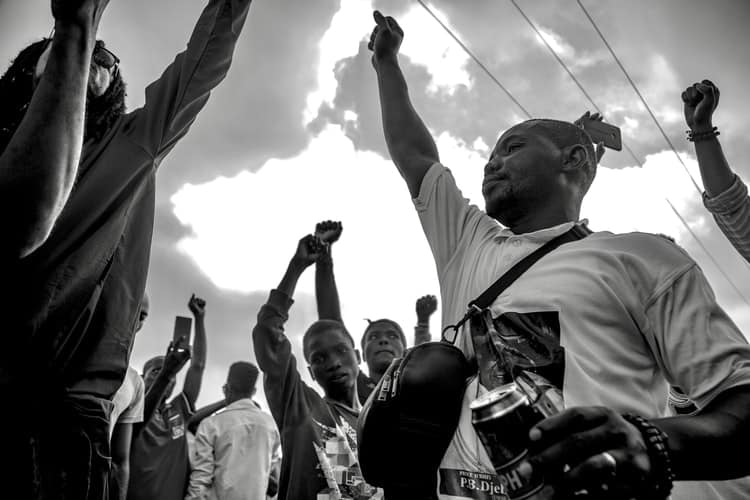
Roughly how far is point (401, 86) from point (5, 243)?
6.16 ft

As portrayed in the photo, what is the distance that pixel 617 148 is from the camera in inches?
117

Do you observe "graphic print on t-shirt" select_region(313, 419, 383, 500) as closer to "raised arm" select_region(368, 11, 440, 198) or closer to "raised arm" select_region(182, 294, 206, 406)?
"raised arm" select_region(368, 11, 440, 198)

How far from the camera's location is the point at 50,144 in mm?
1233

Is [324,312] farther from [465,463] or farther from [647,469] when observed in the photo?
[647,469]

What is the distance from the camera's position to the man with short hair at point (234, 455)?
15.6 feet

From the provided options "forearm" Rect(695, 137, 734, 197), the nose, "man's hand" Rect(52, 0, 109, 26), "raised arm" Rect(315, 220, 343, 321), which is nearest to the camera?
"man's hand" Rect(52, 0, 109, 26)

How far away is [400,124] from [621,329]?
4.29 ft

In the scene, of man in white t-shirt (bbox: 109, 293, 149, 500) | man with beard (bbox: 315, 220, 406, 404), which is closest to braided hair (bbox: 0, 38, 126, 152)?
man in white t-shirt (bbox: 109, 293, 149, 500)

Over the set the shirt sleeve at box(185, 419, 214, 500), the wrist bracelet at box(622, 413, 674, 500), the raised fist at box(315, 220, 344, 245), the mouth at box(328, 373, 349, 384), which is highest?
the raised fist at box(315, 220, 344, 245)

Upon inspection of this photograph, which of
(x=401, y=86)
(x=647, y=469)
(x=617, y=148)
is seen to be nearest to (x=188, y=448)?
(x=401, y=86)

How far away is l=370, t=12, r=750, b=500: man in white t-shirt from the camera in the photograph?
102 cm

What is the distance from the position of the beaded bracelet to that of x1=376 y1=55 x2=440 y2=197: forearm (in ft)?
5.78

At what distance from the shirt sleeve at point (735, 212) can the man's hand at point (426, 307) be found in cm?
303

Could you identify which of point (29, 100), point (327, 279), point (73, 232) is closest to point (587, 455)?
point (73, 232)
